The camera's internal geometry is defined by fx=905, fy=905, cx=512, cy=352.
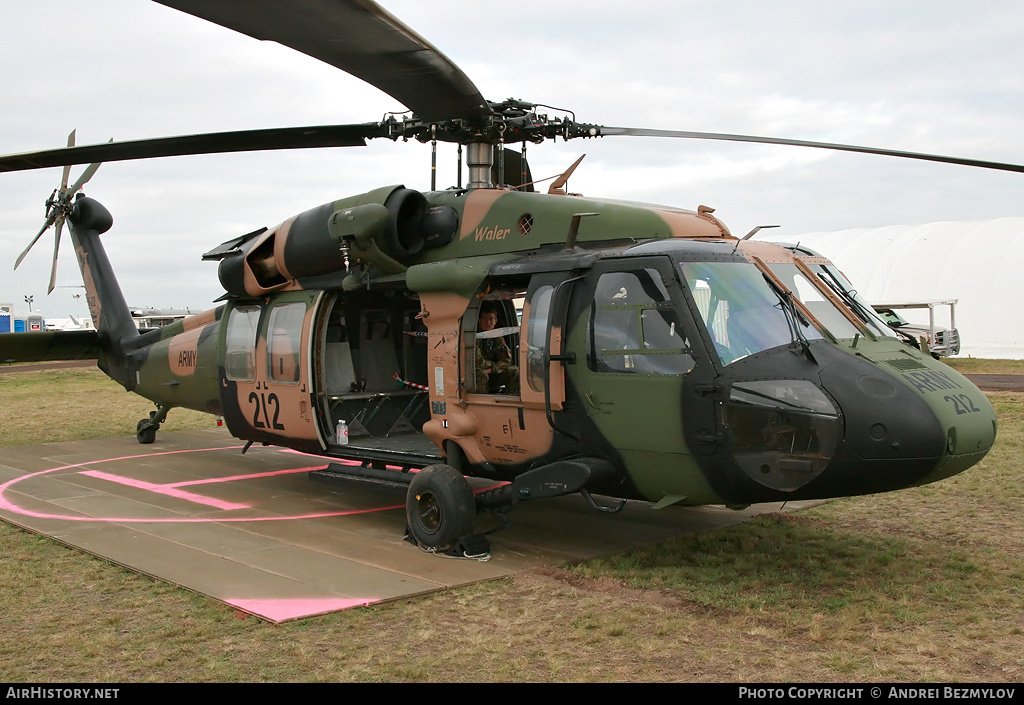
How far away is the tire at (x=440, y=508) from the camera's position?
7.17 metres

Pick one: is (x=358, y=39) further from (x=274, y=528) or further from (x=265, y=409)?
(x=265, y=409)

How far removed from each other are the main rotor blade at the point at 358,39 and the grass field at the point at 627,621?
Result: 369cm

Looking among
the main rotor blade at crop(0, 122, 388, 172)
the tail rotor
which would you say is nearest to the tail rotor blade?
the tail rotor

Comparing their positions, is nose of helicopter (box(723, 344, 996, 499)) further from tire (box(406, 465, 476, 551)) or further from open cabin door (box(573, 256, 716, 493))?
tire (box(406, 465, 476, 551))

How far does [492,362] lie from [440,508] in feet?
4.85

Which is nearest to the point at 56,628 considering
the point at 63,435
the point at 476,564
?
the point at 476,564

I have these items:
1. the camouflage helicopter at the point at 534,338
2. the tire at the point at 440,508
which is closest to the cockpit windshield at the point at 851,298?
the camouflage helicopter at the point at 534,338

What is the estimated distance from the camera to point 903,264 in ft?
121

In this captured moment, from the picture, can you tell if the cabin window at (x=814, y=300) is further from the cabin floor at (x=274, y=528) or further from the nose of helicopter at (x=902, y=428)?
the cabin floor at (x=274, y=528)

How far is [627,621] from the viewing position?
5641mm

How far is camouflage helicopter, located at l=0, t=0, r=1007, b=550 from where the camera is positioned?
5797mm

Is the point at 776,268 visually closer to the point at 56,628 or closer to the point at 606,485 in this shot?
the point at 606,485

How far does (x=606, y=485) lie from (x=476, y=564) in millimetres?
1195

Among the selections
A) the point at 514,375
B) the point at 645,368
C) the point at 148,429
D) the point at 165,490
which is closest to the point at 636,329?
the point at 645,368
